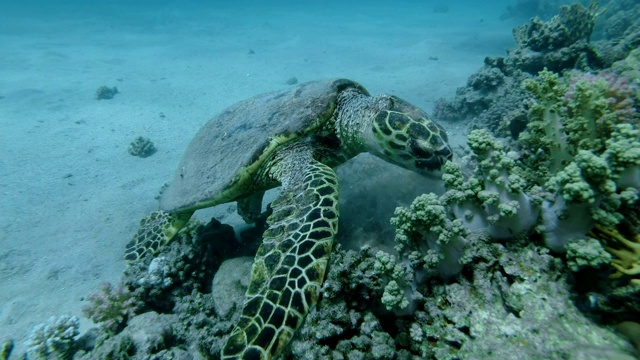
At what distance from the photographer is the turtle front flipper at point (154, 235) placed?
4.19m

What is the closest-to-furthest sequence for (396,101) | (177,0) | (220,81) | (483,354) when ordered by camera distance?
(483,354), (396,101), (220,81), (177,0)

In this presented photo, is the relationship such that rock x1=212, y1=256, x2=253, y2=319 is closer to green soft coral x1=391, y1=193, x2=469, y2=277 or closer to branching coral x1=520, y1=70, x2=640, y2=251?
green soft coral x1=391, y1=193, x2=469, y2=277

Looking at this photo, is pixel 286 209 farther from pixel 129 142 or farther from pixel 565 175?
pixel 129 142

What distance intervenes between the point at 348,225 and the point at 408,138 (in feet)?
3.60

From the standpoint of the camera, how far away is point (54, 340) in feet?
9.23

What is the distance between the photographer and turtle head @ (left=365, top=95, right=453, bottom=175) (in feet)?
9.71

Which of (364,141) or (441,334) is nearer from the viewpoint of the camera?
(441,334)

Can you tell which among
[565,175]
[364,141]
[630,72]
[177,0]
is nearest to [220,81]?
[364,141]

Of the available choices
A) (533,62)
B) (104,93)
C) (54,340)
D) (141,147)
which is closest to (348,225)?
(54,340)

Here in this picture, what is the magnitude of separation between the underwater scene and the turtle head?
2cm

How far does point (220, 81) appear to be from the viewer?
497 inches

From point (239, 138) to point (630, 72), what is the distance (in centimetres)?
460

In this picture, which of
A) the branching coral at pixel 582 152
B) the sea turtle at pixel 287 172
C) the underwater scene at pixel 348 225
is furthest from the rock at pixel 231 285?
the branching coral at pixel 582 152

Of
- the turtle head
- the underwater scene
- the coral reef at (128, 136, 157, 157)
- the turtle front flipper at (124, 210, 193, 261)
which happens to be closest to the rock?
the underwater scene
